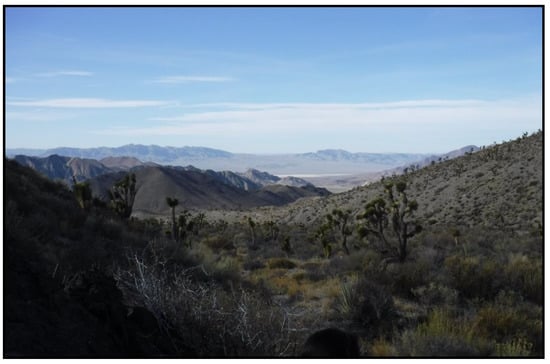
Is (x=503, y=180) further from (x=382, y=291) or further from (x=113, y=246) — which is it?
(x=113, y=246)

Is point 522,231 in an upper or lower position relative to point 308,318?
upper

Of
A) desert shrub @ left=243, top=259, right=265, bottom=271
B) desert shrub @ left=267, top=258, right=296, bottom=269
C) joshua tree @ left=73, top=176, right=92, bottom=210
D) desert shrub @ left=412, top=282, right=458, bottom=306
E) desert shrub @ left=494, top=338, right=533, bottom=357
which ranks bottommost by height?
desert shrub @ left=243, top=259, right=265, bottom=271

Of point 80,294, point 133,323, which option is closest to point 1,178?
point 80,294

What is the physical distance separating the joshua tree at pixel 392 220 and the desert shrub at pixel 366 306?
968 mm

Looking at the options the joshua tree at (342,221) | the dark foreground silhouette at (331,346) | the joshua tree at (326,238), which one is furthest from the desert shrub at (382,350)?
the joshua tree at (326,238)

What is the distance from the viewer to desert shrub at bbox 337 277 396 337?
6.65 meters

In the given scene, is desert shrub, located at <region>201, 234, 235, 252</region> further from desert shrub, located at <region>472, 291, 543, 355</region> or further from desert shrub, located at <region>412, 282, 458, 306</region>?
desert shrub, located at <region>472, 291, 543, 355</region>

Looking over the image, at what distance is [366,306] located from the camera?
6.72 meters

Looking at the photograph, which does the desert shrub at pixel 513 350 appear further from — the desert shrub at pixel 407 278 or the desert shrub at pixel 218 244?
the desert shrub at pixel 218 244

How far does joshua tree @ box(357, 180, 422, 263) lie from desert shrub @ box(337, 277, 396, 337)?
0.97 metres

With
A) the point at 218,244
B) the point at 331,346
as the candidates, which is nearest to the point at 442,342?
the point at 331,346

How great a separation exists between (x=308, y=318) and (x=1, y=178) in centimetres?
433

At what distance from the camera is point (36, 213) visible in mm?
10156

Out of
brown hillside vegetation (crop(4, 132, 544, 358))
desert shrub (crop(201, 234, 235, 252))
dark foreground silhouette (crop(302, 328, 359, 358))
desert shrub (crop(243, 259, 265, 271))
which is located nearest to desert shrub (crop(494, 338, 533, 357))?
brown hillside vegetation (crop(4, 132, 544, 358))
